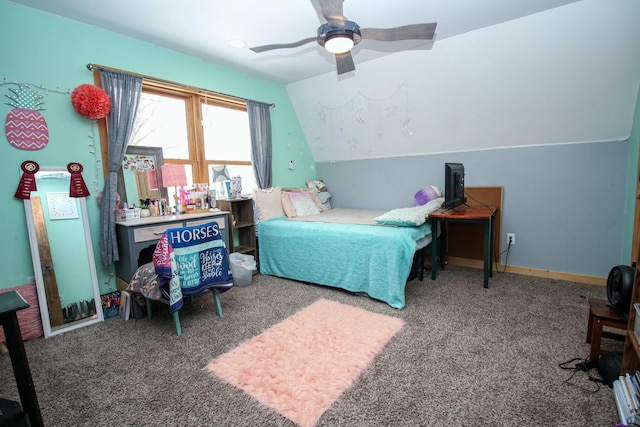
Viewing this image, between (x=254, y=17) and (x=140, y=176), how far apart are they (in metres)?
1.77

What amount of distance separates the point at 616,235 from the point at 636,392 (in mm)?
2224

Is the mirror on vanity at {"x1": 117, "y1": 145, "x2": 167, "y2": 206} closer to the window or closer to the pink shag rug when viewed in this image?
the window

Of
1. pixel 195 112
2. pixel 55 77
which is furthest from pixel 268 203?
pixel 55 77

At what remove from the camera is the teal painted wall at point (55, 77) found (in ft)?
7.03

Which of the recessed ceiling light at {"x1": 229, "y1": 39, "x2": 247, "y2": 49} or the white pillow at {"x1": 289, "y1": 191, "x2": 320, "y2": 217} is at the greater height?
the recessed ceiling light at {"x1": 229, "y1": 39, "x2": 247, "y2": 49}

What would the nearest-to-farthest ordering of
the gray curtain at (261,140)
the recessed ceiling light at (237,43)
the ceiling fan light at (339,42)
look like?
the ceiling fan light at (339,42) → the recessed ceiling light at (237,43) → the gray curtain at (261,140)

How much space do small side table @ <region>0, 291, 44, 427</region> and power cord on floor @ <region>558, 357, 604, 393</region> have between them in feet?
7.98

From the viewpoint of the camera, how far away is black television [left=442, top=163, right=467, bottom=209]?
2835mm

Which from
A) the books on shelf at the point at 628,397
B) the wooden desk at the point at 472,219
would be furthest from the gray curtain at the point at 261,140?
the books on shelf at the point at 628,397

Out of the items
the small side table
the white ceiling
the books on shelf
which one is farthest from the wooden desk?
the small side table

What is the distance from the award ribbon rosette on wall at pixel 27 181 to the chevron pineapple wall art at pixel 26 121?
0.13m

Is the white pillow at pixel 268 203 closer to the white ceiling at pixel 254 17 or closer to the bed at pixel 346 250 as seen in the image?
the bed at pixel 346 250

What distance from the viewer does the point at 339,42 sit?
198cm

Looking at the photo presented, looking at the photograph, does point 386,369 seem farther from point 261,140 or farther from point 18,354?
point 261,140
